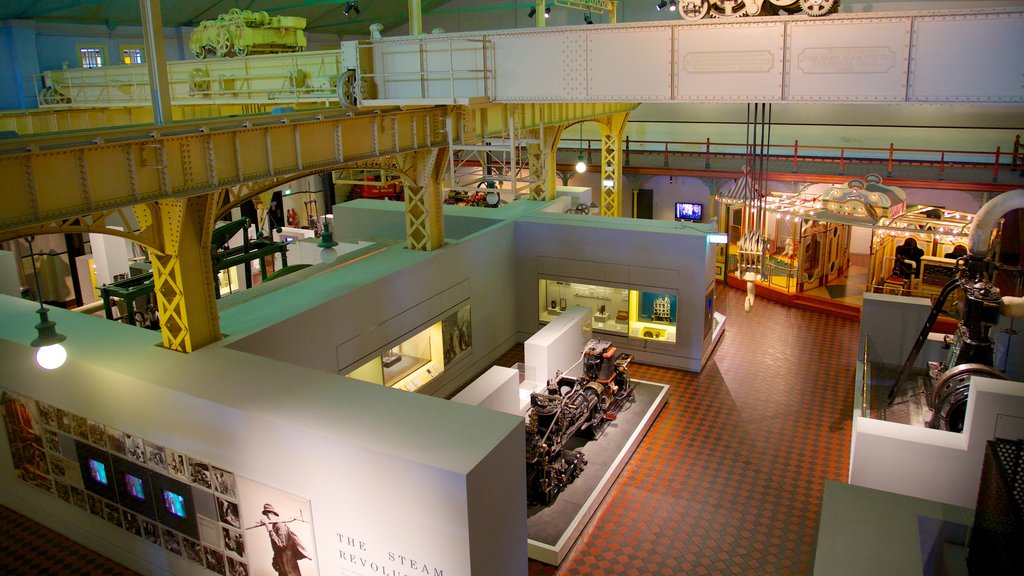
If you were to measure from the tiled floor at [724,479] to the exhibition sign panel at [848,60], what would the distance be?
6151 millimetres

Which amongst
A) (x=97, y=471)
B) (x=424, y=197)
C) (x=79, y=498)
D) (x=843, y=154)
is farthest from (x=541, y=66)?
(x=843, y=154)

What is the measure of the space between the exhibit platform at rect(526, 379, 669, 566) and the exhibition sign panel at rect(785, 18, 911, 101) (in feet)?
21.0

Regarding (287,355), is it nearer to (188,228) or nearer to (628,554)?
(188,228)

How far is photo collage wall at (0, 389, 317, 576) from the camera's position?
8031 mm

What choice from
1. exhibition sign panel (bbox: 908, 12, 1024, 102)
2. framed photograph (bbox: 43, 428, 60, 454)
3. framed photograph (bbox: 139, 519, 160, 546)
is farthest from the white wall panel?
framed photograph (bbox: 43, 428, 60, 454)

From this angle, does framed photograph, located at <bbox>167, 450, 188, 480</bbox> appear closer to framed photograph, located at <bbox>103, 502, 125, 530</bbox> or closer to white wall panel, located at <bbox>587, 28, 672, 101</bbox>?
framed photograph, located at <bbox>103, 502, 125, 530</bbox>

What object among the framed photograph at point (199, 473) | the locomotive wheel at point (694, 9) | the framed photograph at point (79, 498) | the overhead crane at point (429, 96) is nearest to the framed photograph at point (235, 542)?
the framed photograph at point (199, 473)

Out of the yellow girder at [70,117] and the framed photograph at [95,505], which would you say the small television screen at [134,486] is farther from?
Result: the yellow girder at [70,117]

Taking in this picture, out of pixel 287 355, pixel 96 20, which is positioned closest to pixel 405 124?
pixel 287 355

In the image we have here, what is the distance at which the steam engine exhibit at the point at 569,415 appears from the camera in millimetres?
10805

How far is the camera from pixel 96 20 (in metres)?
23.7

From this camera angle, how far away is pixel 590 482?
11.4 meters

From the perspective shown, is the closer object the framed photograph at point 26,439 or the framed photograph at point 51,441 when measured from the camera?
the framed photograph at point 51,441

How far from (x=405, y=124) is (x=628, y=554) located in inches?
324
